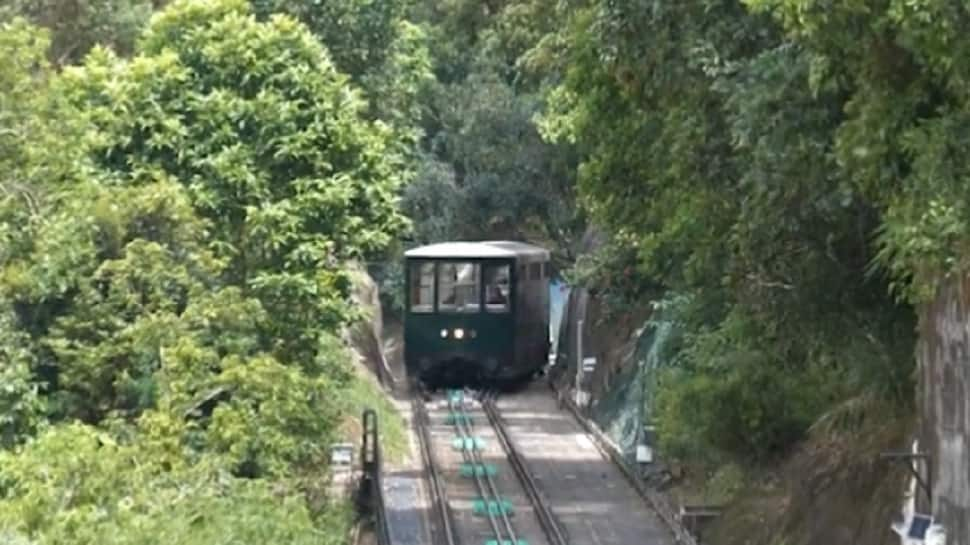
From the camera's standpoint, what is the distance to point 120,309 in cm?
1936

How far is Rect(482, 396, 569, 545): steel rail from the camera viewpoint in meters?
22.1

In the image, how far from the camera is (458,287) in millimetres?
37750

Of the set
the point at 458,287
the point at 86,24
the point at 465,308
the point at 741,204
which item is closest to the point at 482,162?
the point at 458,287

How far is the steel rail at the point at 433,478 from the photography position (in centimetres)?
2217

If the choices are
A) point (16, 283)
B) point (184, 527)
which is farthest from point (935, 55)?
point (16, 283)

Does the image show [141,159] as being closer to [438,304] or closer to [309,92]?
[309,92]

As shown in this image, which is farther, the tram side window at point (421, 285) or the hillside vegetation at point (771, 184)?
the tram side window at point (421, 285)

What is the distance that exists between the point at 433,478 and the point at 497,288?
11398mm

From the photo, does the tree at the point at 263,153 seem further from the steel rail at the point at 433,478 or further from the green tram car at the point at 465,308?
the green tram car at the point at 465,308

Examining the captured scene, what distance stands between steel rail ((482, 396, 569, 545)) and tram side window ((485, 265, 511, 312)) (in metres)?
2.18

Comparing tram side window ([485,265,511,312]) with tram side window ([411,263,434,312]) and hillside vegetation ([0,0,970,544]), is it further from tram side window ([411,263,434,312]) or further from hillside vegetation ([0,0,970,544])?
hillside vegetation ([0,0,970,544])

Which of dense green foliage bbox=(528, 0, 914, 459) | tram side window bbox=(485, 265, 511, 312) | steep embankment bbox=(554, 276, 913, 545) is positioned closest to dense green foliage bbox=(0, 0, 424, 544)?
dense green foliage bbox=(528, 0, 914, 459)

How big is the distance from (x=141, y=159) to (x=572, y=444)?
11.4 metres

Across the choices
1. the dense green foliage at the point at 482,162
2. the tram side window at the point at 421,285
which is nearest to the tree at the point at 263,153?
the tram side window at the point at 421,285
